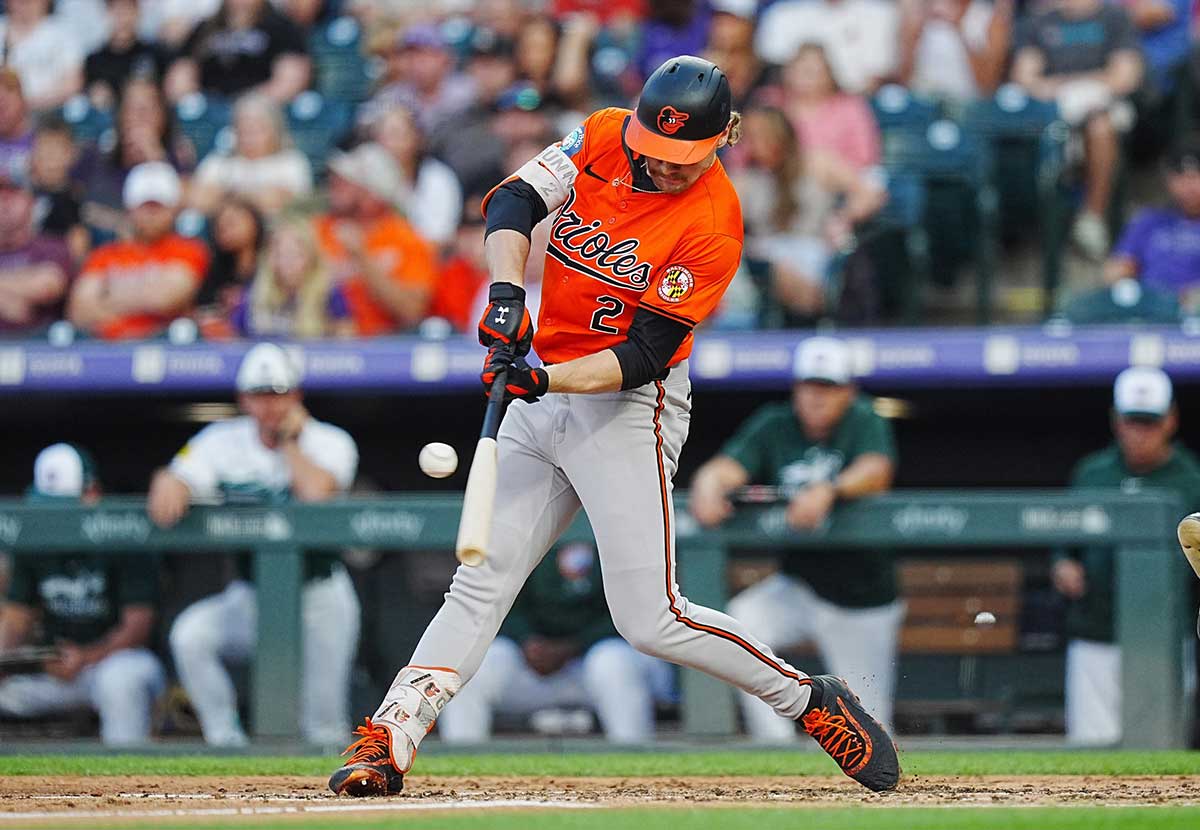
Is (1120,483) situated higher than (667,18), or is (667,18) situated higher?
(667,18)

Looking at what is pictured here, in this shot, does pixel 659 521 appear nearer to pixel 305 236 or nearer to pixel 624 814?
pixel 624 814

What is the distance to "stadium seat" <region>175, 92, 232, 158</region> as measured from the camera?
30.1 ft

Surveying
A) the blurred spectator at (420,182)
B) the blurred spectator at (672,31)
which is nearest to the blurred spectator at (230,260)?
the blurred spectator at (420,182)

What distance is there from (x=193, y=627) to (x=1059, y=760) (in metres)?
3.11

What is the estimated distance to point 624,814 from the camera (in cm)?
344

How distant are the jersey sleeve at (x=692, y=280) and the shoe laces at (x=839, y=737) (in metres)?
A: 0.99

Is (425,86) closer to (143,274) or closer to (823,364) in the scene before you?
(143,274)

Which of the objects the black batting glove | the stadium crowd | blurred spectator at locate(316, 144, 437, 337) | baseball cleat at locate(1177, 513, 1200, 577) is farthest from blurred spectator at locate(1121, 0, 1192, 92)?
the black batting glove

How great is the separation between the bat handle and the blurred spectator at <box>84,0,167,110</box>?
668 cm

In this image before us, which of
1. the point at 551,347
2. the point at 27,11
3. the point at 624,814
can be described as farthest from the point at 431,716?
the point at 27,11

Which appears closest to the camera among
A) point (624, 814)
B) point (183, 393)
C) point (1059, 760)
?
point (624, 814)

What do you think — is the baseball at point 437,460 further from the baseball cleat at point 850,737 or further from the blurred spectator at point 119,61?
the blurred spectator at point 119,61

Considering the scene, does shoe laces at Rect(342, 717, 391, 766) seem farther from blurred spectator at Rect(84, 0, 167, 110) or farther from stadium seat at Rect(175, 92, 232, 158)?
blurred spectator at Rect(84, 0, 167, 110)

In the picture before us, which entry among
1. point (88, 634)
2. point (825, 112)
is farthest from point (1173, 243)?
point (88, 634)
